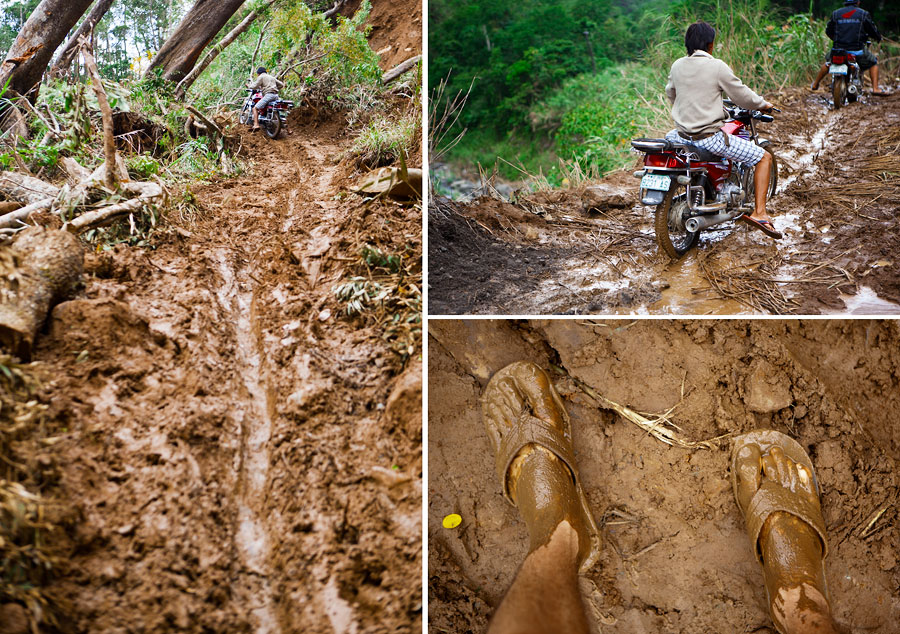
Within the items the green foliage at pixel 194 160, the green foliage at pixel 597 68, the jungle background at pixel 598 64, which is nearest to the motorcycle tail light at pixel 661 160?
the jungle background at pixel 598 64

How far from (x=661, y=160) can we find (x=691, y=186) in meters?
0.26

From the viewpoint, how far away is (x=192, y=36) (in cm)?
295

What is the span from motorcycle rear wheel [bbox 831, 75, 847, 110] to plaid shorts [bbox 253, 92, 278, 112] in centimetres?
480

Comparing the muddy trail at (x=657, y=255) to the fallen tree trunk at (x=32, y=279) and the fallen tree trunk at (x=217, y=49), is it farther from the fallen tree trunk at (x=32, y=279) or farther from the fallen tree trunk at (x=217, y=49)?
the fallen tree trunk at (x=217, y=49)

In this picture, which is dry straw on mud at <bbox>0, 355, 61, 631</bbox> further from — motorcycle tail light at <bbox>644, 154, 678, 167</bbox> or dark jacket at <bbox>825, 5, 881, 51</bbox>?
dark jacket at <bbox>825, 5, 881, 51</bbox>

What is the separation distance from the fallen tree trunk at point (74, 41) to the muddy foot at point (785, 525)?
3422 mm

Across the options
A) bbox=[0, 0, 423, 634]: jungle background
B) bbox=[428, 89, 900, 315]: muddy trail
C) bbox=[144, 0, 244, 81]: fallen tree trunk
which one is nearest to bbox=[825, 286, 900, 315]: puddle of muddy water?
bbox=[428, 89, 900, 315]: muddy trail

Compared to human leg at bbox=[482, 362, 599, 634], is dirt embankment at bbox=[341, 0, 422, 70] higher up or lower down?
higher up

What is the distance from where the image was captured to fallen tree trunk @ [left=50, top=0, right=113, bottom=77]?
2381 millimetres

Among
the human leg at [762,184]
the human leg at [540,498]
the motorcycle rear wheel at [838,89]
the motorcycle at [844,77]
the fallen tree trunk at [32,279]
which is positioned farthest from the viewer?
the motorcycle rear wheel at [838,89]

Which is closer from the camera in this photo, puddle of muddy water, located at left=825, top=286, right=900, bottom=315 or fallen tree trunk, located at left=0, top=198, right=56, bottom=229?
fallen tree trunk, located at left=0, top=198, right=56, bottom=229

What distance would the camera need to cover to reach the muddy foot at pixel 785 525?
1.90 metres

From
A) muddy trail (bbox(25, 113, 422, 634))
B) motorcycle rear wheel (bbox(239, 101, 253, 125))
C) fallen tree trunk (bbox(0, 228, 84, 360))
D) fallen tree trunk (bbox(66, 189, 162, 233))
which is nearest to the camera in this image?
muddy trail (bbox(25, 113, 422, 634))

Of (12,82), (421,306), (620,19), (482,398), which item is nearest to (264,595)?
(421,306)
